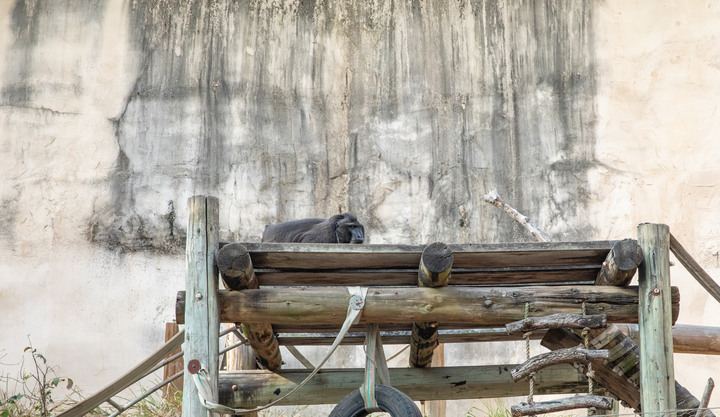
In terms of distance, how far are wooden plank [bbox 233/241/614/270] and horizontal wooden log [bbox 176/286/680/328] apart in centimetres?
16

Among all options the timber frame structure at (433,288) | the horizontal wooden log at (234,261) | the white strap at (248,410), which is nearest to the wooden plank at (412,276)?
the timber frame structure at (433,288)

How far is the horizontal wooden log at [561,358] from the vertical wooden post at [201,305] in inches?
67.3

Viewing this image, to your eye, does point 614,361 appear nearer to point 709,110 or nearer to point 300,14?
point 709,110

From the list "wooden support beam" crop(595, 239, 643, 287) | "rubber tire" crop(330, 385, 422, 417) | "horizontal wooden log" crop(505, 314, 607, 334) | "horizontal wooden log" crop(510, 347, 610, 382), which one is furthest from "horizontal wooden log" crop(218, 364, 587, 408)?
"wooden support beam" crop(595, 239, 643, 287)

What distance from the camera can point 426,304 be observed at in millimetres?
4875

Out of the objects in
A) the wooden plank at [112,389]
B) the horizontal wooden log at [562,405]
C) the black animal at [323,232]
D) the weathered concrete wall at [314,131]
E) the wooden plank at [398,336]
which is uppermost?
the weathered concrete wall at [314,131]

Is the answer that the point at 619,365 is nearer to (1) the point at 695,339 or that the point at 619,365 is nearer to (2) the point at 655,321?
(2) the point at 655,321

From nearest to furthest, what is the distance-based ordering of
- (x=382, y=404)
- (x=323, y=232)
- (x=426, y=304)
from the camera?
(x=382, y=404)
(x=426, y=304)
(x=323, y=232)

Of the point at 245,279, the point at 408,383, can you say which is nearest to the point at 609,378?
the point at 408,383

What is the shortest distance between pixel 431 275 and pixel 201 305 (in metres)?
1.27

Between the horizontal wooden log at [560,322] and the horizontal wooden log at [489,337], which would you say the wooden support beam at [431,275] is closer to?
the horizontal wooden log at [489,337]

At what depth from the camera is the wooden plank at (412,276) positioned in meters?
4.94

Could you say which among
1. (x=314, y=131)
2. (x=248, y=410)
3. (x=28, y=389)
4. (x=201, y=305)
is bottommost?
(x=248, y=410)

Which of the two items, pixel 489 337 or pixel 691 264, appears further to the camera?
pixel 489 337
